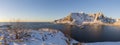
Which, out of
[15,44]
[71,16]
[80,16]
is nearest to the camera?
[15,44]

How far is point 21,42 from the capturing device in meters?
15.3

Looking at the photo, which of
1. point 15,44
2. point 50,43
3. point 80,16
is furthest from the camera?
point 80,16

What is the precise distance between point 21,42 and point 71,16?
171 m

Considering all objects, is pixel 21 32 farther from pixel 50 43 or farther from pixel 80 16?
pixel 80 16

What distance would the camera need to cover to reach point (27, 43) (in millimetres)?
15266

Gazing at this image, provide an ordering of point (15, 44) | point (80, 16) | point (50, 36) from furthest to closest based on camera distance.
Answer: point (80, 16)
point (50, 36)
point (15, 44)

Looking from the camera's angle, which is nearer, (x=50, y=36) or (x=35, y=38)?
(x=35, y=38)

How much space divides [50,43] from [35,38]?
173cm

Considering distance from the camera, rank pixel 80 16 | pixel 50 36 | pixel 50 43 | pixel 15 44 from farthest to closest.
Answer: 1. pixel 80 16
2. pixel 50 36
3. pixel 50 43
4. pixel 15 44

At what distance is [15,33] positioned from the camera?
17328 mm

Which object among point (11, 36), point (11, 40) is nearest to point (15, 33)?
point (11, 36)

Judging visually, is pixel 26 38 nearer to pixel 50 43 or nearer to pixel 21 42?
pixel 21 42

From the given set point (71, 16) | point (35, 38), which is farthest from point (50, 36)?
point (71, 16)

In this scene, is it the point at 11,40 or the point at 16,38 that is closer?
the point at 11,40
